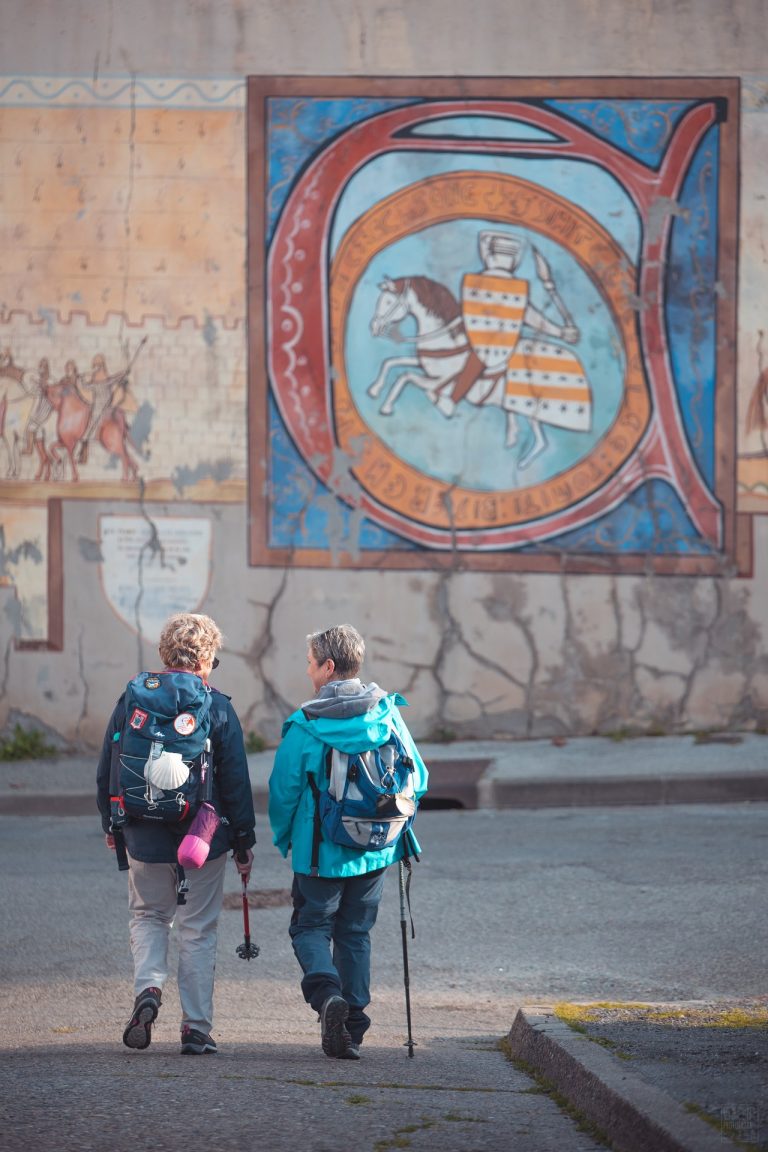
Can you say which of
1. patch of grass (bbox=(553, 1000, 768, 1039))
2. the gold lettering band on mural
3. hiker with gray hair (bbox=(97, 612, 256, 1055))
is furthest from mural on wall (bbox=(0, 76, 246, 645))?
patch of grass (bbox=(553, 1000, 768, 1039))

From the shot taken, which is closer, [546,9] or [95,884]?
[95,884]

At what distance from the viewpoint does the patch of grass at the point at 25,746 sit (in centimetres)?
1059

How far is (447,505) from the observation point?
10750 millimetres

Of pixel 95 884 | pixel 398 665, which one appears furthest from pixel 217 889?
pixel 398 665

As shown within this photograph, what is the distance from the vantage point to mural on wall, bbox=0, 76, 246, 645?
10680mm

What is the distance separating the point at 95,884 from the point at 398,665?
3.90m

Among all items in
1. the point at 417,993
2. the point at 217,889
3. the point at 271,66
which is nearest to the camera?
the point at 217,889

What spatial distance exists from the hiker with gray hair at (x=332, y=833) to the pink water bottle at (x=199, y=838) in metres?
0.20

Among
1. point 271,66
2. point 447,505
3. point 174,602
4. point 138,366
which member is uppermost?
point 271,66

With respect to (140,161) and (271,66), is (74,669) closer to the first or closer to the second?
(140,161)

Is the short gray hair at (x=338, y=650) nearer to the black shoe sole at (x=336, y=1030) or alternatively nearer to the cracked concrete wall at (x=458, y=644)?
the black shoe sole at (x=336, y=1030)

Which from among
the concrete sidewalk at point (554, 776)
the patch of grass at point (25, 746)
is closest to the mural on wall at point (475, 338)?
the concrete sidewalk at point (554, 776)

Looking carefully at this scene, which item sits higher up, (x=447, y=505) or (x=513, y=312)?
(x=513, y=312)

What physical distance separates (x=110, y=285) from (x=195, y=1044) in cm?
706
